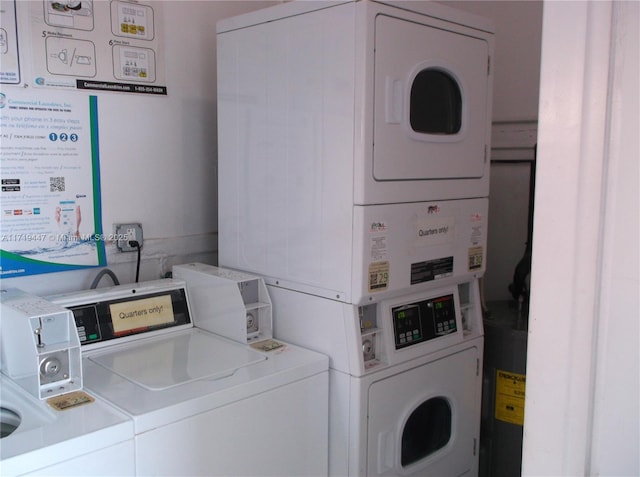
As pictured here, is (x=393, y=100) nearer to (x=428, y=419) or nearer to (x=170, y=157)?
(x=170, y=157)

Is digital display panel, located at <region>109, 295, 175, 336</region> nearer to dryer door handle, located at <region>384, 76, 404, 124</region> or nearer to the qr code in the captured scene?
the qr code

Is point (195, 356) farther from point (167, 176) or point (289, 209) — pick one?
point (167, 176)

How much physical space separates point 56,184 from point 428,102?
1233 mm

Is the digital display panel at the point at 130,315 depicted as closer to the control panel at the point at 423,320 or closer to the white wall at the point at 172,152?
the white wall at the point at 172,152

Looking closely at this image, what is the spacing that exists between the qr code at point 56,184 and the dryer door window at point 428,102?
1041 mm

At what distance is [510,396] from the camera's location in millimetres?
→ 2203

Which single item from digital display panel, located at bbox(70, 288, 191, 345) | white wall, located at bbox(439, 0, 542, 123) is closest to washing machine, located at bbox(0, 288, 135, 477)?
digital display panel, located at bbox(70, 288, 191, 345)

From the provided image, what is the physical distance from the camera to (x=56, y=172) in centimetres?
191

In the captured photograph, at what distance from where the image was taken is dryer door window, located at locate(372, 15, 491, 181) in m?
1.66

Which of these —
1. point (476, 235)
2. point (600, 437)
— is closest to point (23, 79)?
point (476, 235)

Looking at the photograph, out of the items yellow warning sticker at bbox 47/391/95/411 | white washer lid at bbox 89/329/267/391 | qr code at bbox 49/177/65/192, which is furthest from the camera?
qr code at bbox 49/177/65/192

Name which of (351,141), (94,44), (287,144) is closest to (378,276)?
(351,141)

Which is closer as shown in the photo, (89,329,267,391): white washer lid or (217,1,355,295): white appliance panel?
(89,329,267,391): white washer lid

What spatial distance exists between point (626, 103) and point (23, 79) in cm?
177
